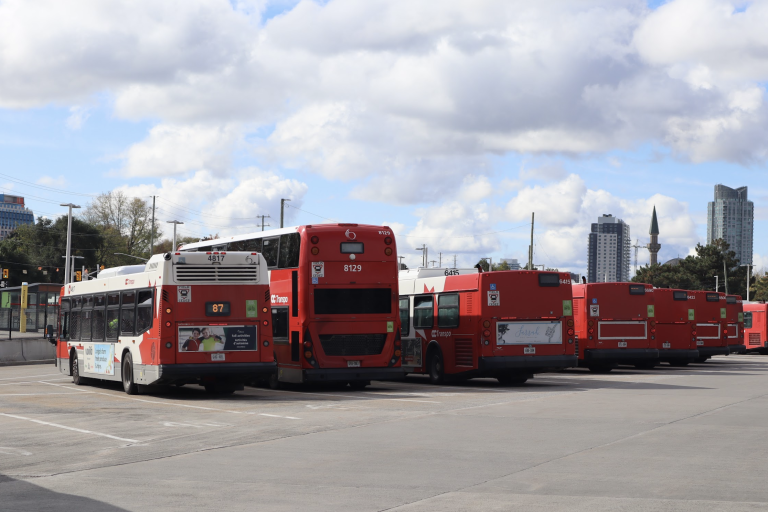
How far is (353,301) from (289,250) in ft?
6.05

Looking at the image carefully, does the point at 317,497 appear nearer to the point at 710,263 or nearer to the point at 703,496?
the point at 703,496

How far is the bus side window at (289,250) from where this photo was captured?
72.7ft

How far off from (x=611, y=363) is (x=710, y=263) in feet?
304

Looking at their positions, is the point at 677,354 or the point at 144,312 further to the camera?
the point at 677,354

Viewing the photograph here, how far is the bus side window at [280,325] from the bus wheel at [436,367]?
442 centimetres

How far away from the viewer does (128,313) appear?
21.5 meters

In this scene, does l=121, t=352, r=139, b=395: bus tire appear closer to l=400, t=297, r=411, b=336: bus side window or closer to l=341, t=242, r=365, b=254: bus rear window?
l=341, t=242, r=365, b=254: bus rear window

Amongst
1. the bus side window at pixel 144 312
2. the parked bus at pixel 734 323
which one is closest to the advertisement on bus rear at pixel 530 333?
the bus side window at pixel 144 312

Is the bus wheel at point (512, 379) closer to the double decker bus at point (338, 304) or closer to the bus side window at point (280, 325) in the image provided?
the double decker bus at point (338, 304)

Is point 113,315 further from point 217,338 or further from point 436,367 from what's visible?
point 436,367

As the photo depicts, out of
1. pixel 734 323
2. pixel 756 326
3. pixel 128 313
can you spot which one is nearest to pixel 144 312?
pixel 128 313

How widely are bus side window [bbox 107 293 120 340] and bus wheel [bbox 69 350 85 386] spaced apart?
2.75m

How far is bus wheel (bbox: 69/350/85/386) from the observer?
81.7 ft

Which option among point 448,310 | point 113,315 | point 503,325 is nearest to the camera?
point 113,315
